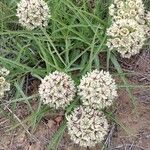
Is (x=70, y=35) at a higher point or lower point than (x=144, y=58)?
higher

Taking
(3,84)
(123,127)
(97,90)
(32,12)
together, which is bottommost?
(123,127)

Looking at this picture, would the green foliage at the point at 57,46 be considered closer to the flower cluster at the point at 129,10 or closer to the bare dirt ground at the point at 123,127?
the bare dirt ground at the point at 123,127

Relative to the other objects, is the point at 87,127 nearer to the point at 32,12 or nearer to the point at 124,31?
the point at 124,31

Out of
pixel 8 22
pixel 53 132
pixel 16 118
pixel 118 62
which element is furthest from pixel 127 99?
pixel 8 22

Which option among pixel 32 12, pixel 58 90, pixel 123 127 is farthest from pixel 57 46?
pixel 123 127

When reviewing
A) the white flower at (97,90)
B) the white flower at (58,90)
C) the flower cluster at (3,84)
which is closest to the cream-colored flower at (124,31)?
the white flower at (97,90)

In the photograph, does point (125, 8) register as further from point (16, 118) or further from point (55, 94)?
point (16, 118)

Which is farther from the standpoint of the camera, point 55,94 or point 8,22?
point 8,22
